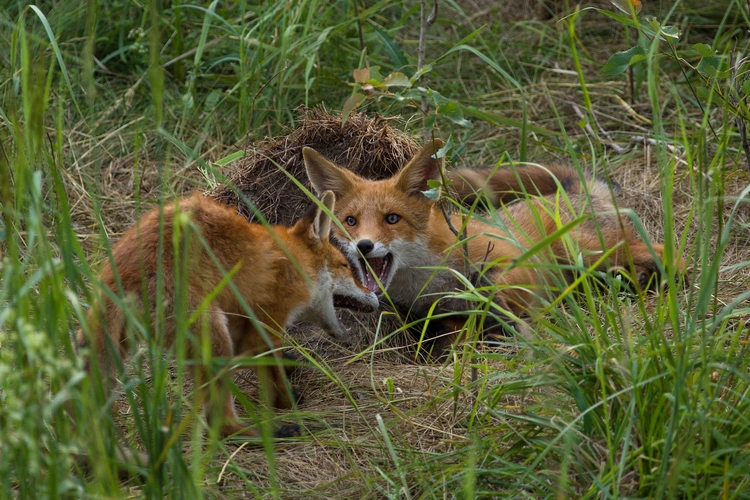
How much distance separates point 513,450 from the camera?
270 cm

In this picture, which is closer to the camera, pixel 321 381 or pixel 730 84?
pixel 730 84

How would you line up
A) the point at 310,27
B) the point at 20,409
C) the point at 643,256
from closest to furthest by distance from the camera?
the point at 20,409, the point at 643,256, the point at 310,27

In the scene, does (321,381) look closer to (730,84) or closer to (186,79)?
(730,84)

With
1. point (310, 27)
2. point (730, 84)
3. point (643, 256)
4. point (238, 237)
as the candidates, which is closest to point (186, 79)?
point (310, 27)

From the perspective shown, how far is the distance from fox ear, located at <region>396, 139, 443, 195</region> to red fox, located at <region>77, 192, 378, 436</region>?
704mm

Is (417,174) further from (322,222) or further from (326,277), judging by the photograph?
(326,277)

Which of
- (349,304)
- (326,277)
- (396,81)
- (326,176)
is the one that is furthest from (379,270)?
(396,81)

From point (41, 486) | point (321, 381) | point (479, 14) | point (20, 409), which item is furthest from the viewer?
point (479, 14)

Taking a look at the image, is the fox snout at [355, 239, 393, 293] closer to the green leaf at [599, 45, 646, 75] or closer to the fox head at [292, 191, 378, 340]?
the fox head at [292, 191, 378, 340]

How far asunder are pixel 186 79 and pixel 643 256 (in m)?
3.51

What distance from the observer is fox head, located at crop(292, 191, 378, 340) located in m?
Answer: 3.84

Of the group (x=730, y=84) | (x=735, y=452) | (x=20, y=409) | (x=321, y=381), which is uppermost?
(x=730, y=84)

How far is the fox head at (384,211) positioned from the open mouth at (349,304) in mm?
233

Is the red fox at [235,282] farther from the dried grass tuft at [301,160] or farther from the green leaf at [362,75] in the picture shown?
the dried grass tuft at [301,160]
